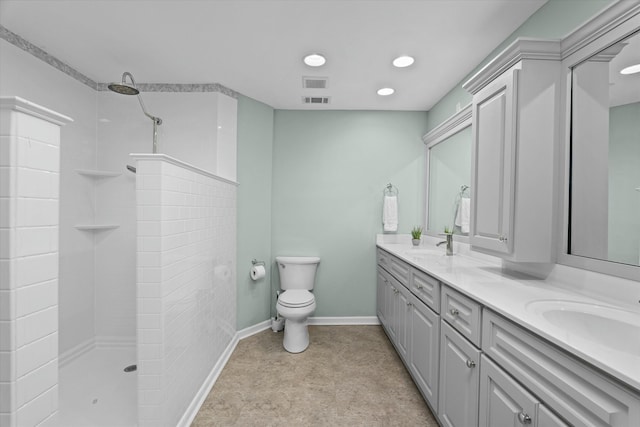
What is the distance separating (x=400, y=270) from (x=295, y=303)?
0.93 m

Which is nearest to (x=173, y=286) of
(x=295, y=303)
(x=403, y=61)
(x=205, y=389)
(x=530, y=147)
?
(x=205, y=389)

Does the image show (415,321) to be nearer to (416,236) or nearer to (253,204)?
(416,236)

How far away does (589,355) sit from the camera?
2.15 ft

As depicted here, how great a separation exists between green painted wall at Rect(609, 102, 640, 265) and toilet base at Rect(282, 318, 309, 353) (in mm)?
2056

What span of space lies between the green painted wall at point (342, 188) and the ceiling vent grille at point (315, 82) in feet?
1.83

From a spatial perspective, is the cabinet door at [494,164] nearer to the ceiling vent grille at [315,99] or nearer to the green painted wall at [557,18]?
the green painted wall at [557,18]

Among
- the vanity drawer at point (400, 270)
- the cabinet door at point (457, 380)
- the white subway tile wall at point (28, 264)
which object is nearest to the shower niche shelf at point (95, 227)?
the white subway tile wall at point (28, 264)

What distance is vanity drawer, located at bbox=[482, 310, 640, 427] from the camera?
62 centimetres

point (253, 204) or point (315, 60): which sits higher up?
point (315, 60)

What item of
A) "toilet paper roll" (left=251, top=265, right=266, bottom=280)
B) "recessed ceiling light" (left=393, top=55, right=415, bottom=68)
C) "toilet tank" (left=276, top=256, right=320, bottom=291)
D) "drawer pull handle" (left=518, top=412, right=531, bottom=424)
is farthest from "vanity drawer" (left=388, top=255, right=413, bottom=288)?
"recessed ceiling light" (left=393, top=55, right=415, bottom=68)

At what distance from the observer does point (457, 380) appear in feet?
4.18

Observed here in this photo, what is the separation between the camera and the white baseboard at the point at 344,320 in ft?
9.86

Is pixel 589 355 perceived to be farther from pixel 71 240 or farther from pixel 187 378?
pixel 71 240

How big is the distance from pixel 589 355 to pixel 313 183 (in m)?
2.56
